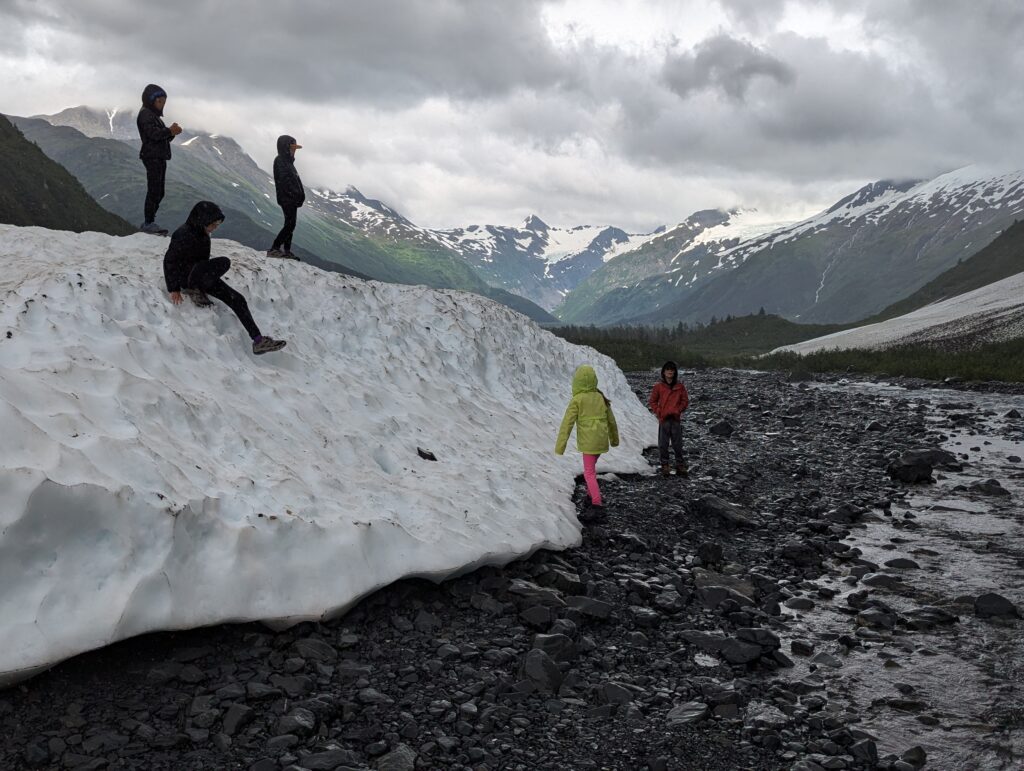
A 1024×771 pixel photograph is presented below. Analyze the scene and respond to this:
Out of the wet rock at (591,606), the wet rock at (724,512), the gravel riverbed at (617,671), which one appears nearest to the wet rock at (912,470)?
the gravel riverbed at (617,671)

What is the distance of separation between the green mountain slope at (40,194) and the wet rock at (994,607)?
107m

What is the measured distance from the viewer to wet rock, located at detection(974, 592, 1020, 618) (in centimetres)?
854

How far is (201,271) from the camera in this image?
11461 millimetres

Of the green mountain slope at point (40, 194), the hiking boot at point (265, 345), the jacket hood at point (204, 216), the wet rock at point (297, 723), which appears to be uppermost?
the green mountain slope at point (40, 194)

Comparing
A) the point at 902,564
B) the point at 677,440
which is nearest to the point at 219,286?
the point at 677,440

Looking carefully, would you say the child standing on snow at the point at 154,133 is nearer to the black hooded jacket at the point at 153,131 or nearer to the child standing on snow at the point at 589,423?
the black hooded jacket at the point at 153,131

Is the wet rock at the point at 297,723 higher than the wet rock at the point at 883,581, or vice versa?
the wet rock at the point at 297,723

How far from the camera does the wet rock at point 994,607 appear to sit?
8.54 m

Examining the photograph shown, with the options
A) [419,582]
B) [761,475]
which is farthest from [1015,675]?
[761,475]

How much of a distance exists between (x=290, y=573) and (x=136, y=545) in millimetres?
1544

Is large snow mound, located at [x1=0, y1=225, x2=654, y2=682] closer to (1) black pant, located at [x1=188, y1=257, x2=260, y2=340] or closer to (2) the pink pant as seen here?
(1) black pant, located at [x1=188, y1=257, x2=260, y2=340]

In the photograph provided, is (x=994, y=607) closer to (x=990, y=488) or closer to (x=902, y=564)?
(x=902, y=564)

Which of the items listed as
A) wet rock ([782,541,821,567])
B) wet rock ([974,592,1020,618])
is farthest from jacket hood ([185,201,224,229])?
wet rock ([974,592,1020,618])

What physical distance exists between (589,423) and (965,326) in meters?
81.9
